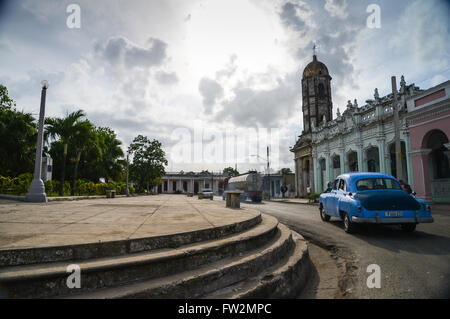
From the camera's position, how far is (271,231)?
4398mm

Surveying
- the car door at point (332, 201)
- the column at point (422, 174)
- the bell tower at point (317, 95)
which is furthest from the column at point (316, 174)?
the car door at point (332, 201)

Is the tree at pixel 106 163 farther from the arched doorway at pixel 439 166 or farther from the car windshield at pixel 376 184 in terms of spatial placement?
the arched doorway at pixel 439 166

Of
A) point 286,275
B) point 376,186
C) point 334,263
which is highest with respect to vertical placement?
point 376,186

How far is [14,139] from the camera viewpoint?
20203 mm

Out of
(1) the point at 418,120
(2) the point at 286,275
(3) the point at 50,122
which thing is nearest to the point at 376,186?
(2) the point at 286,275

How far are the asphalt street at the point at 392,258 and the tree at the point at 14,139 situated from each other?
24.7 metres

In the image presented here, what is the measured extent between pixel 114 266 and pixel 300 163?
33.9 meters

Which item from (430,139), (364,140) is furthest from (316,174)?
(430,139)

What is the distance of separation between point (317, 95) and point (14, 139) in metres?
34.1

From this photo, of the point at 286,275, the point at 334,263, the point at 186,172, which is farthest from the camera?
the point at 186,172

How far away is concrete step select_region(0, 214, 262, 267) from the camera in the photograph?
2.20 meters

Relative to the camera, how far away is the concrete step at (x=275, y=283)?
8.04 ft

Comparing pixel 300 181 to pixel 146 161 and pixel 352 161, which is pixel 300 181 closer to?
pixel 352 161
